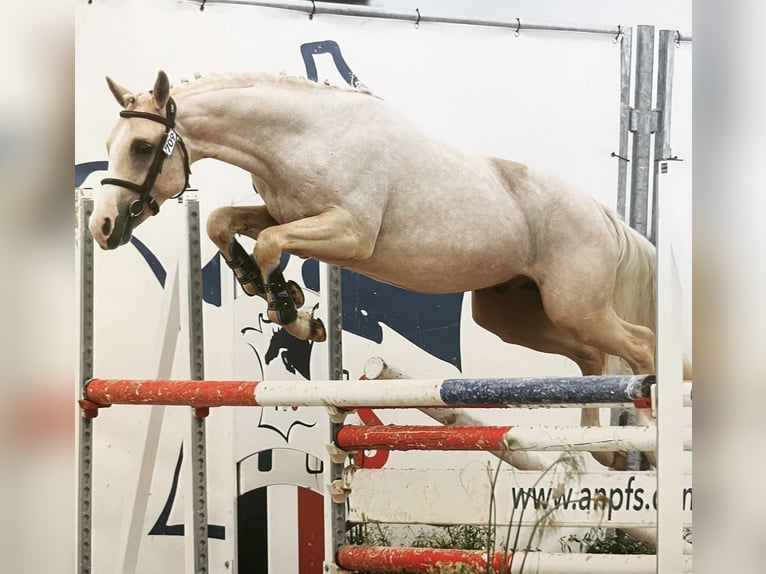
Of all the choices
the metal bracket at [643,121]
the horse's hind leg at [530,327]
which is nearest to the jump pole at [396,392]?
the horse's hind leg at [530,327]

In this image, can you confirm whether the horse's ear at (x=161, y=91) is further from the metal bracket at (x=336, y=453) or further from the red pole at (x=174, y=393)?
the metal bracket at (x=336, y=453)

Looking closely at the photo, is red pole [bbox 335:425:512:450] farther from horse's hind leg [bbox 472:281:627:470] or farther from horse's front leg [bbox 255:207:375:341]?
horse's hind leg [bbox 472:281:627:470]

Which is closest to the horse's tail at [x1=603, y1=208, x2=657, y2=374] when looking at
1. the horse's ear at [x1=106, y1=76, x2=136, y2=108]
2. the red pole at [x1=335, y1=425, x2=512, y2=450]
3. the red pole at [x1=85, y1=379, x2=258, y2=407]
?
the red pole at [x1=335, y1=425, x2=512, y2=450]

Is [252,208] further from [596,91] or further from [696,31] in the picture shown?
[696,31]

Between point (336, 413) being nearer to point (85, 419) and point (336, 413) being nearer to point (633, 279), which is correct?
point (85, 419)

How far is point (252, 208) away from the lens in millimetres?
2072

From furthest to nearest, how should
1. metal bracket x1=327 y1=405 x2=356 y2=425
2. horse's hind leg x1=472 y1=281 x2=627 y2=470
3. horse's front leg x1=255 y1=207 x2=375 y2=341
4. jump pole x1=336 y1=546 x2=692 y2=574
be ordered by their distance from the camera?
horse's hind leg x1=472 y1=281 x2=627 y2=470 → horse's front leg x1=255 y1=207 x2=375 y2=341 → metal bracket x1=327 y1=405 x2=356 y2=425 → jump pole x1=336 y1=546 x2=692 y2=574

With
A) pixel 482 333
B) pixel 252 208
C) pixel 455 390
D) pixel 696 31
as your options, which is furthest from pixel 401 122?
pixel 696 31

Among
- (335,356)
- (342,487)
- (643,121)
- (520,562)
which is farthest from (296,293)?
(643,121)

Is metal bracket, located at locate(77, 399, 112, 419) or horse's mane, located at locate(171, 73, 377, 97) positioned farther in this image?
horse's mane, located at locate(171, 73, 377, 97)

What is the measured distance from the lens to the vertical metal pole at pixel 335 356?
1784 mm

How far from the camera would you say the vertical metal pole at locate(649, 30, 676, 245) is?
2.11 meters

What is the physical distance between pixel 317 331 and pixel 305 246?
216 millimetres

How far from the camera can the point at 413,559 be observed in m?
1.71
